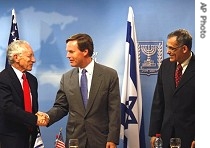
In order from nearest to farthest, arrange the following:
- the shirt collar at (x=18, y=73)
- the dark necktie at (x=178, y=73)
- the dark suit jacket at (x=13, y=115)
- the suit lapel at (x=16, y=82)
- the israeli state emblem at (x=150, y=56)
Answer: the dark suit jacket at (x=13, y=115) < the suit lapel at (x=16, y=82) < the shirt collar at (x=18, y=73) < the dark necktie at (x=178, y=73) < the israeli state emblem at (x=150, y=56)

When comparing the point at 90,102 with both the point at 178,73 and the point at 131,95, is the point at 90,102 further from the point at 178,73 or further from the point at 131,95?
the point at 131,95

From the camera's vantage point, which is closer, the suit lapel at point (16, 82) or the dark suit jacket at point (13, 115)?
the dark suit jacket at point (13, 115)

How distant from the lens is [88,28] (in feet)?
17.3

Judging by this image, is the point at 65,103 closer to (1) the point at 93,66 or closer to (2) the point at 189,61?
(1) the point at 93,66

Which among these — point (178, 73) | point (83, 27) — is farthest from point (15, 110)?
point (83, 27)

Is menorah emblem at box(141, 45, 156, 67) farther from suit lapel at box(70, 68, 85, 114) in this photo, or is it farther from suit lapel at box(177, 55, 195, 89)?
suit lapel at box(70, 68, 85, 114)

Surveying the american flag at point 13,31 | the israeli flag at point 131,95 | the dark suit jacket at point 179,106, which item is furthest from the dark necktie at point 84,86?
the american flag at point 13,31

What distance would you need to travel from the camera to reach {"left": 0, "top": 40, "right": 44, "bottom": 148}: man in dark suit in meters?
3.60

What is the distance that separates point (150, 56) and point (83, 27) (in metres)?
0.92

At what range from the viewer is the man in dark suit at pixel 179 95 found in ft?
12.7

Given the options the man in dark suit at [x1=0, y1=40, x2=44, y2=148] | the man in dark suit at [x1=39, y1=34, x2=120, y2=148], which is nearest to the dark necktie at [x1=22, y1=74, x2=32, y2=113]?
the man in dark suit at [x1=0, y1=40, x2=44, y2=148]

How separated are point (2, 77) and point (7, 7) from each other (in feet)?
6.46

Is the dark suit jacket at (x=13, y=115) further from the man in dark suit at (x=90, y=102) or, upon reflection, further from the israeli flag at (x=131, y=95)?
the israeli flag at (x=131, y=95)
